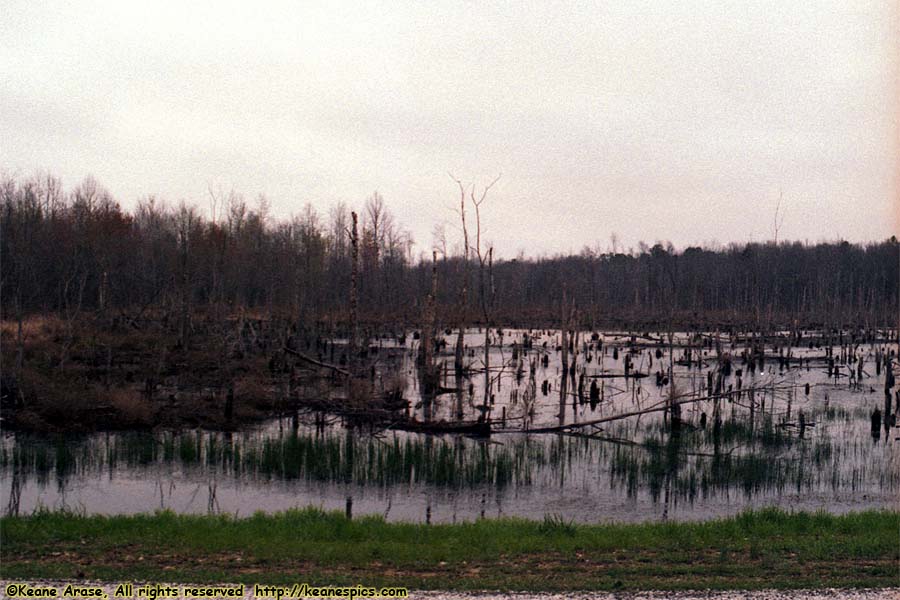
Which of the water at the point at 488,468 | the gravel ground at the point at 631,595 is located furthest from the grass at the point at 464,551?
the water at the point at 488,468

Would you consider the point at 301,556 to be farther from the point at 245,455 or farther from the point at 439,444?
the point at 439,444

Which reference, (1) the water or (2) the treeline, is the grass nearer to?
(1) the water

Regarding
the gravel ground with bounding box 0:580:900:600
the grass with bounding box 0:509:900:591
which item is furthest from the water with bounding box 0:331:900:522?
the gravel ground with bounding box 0:580:900:600

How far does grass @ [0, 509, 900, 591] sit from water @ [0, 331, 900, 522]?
2.10 meters

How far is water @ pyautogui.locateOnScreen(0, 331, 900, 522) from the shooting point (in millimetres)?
12305

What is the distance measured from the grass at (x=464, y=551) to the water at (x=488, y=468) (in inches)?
82.7

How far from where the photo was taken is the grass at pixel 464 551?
7172mm

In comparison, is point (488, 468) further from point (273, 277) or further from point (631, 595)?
point (273, 277)

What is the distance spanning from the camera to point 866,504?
12430 millimetres

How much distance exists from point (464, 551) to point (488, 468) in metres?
6.18

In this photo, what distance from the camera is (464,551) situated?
27.5ft

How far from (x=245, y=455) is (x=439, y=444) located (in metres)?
4.12

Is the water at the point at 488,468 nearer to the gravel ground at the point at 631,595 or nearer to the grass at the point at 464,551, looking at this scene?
the grass at the point at 464,551

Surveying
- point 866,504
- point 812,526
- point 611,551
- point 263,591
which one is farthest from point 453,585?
point 866,504
